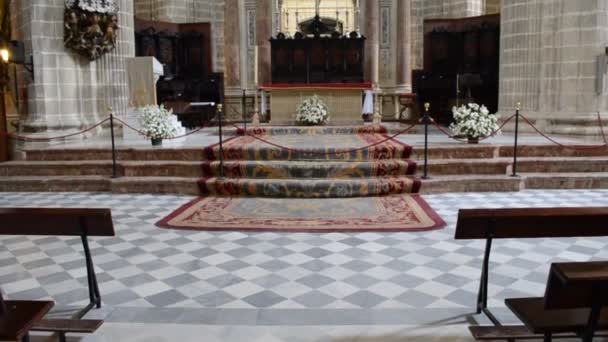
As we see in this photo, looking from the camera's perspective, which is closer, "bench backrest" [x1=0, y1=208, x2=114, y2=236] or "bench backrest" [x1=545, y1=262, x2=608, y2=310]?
"bench backrest" [x1=545, y1=262, x2=608, y2=310]

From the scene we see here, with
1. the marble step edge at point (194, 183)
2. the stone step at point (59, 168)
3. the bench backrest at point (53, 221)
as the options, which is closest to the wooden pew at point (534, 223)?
the bench backrest at point (53, 221)

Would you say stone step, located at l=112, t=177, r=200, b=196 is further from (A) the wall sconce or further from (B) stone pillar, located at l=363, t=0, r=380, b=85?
(B) stone pillar, located at l=363, t=0, r=380, b=85

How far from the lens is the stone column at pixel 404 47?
1886cm

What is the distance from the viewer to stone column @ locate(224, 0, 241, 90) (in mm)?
19062

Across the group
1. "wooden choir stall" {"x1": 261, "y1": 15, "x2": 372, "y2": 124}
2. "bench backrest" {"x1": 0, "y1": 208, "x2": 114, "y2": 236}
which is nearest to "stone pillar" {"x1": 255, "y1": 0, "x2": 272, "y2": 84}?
"wooden choir stall" {"x1": 261, "y1": 15, "x2": 372, "y2": 124}

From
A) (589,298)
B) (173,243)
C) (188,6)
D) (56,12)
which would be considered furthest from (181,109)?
(589,298)

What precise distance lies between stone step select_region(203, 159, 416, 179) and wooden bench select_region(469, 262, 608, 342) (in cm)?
596

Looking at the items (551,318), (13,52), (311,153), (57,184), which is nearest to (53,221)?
(551,318)

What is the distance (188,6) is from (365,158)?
12.2 meters

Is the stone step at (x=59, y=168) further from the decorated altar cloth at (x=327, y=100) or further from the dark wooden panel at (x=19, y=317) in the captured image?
the dark wooden panel at (x=19, y=317)

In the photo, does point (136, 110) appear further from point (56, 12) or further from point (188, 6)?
point (188, 6)

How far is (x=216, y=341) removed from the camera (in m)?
3.71

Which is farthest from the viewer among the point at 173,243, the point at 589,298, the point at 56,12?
the point at 56,12

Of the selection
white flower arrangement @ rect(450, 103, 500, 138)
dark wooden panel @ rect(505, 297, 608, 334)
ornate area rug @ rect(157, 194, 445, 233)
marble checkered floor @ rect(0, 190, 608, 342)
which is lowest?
marble checkered floor @ rect(0, 190, 608, 342)
